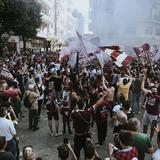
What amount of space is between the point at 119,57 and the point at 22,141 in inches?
199

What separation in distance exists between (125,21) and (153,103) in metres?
53.8

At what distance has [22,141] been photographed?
36.0 ft

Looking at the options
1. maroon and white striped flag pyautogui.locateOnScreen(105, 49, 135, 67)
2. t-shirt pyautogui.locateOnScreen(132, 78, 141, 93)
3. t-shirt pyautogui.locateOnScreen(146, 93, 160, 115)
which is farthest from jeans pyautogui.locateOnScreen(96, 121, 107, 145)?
maroon and white striped flag pyautogui.locateOnScreen(105, 49, 135, 67)

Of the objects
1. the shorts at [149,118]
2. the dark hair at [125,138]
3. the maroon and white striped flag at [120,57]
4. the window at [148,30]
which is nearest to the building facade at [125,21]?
the window at [148,30]

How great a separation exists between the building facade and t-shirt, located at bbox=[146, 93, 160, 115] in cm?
3425

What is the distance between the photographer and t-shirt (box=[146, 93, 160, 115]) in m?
10.1

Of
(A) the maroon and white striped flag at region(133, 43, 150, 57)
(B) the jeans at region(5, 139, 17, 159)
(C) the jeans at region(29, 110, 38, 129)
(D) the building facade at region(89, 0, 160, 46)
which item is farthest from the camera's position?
(D) the building facade at region(89, 0, 160, 46)

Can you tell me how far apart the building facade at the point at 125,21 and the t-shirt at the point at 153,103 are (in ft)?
112

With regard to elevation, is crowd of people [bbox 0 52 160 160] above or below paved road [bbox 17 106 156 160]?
above

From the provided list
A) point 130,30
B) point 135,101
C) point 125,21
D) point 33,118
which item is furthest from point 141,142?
point 130,30

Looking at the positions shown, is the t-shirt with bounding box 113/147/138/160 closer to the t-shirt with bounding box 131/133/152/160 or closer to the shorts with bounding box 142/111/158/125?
the t-shirt with bounding box 131/133/152/160

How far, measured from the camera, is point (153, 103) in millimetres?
10102

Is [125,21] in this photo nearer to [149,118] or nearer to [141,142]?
[149,118]

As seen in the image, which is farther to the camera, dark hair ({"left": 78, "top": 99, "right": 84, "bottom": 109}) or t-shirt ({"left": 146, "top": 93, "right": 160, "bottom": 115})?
t-shirt ({"left": 146, "top": 93, "right": 160, "bottom": 115})
